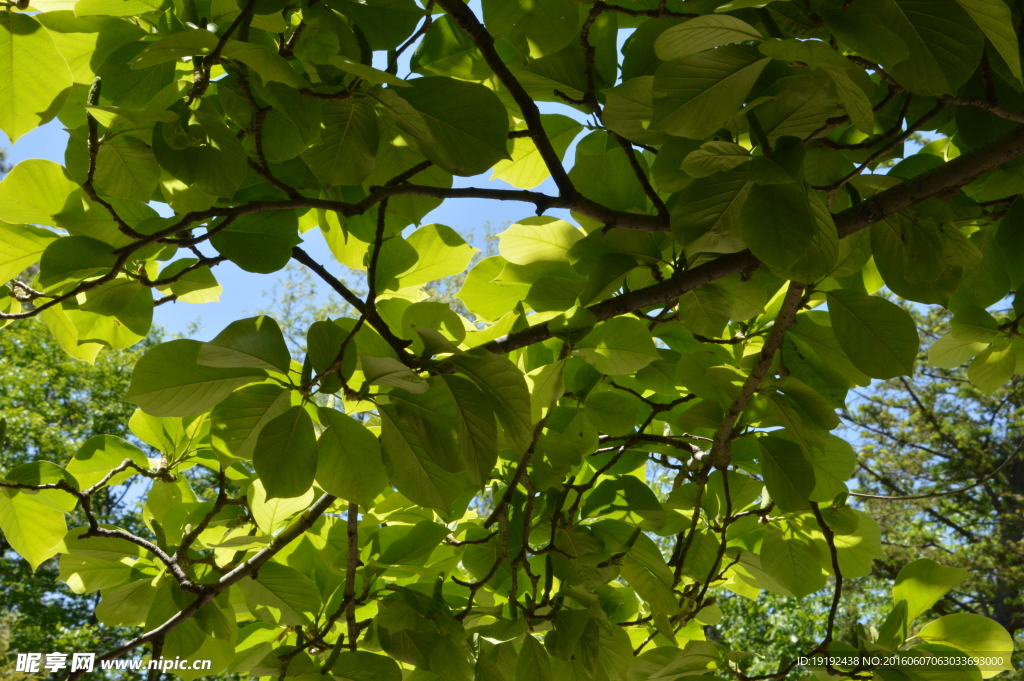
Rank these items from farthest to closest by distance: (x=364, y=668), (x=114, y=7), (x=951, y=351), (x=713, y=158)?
1. (x=951, y=351)
2. (x=364, y=668)
3. (x=114, y=7)
4. (x=713, y=158)

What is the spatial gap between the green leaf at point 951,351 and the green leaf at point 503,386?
2.87ft

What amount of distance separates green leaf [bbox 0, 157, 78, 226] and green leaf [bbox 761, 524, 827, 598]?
1.04 m

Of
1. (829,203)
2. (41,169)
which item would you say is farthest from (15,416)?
(829,203)

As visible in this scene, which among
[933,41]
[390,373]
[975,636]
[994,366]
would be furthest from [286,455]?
[994,366]

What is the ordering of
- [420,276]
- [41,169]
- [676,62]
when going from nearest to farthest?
[676,62] < [41,169] < [420,276]

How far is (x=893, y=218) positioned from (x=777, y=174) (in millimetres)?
356

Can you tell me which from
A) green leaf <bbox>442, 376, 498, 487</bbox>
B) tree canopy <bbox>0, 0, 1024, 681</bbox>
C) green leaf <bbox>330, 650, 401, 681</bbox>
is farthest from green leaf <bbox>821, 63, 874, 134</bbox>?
green leaf <bbox>330, 650, 401, 681</bbox>

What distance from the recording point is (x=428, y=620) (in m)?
0.72

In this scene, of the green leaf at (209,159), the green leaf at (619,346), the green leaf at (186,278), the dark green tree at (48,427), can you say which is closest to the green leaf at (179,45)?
the green leaf at (209,159)

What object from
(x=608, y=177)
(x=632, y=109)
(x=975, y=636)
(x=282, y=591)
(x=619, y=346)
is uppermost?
(x=608, y=177)

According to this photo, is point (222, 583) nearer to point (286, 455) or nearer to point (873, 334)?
point (286, 455)

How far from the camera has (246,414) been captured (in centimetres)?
62

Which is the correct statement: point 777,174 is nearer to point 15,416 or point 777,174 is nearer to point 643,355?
point 643,355

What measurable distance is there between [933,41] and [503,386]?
A: 44cm
